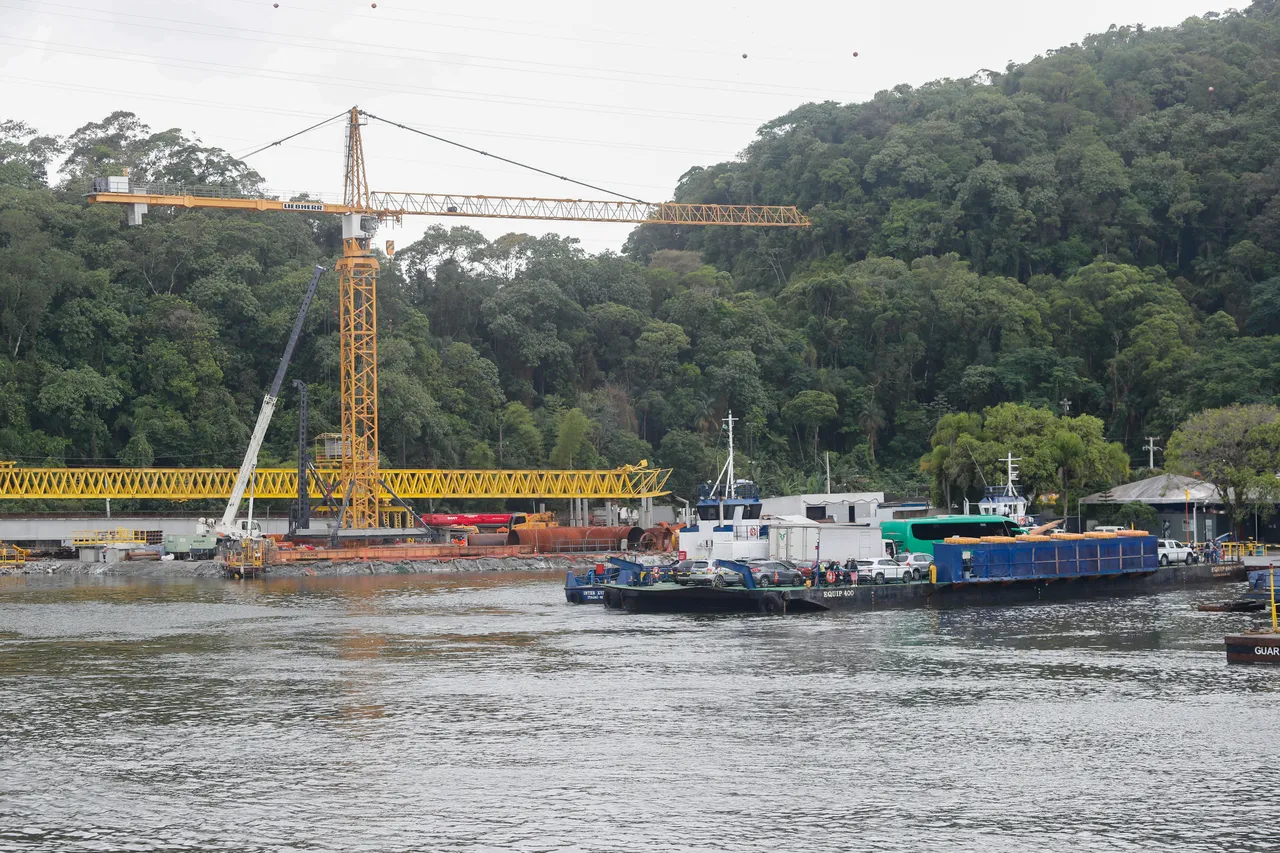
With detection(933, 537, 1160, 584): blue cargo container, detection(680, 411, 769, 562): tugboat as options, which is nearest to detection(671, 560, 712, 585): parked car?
detection(680, 411, 769, 562): tugboat

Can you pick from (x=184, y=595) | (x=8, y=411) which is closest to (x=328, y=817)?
(x=184, y=595)

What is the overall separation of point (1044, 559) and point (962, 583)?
594cm

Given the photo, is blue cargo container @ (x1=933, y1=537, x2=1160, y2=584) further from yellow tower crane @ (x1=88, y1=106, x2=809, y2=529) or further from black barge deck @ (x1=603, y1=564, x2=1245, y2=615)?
yellow tower crane @ (x1=88, y1=106, x2=809, y2=529)

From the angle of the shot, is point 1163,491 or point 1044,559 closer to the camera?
point 1044,559

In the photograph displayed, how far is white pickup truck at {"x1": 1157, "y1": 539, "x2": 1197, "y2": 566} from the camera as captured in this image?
68306 millimetres

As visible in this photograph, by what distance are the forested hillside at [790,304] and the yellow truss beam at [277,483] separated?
351 cm

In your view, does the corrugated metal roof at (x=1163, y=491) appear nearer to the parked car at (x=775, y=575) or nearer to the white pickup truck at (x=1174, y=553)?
the white pickup truck at (x=1174, y=553)

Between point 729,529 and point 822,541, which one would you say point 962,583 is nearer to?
point 822,541

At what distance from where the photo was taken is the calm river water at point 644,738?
2109cm

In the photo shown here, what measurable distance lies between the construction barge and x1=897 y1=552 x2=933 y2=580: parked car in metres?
0.69

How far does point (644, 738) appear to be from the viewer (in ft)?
90.2

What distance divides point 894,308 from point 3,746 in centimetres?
11116

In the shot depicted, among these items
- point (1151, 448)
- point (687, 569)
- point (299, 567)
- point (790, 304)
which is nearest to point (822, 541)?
point (687, 569)

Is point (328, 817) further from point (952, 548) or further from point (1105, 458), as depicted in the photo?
point (1105, 458)
